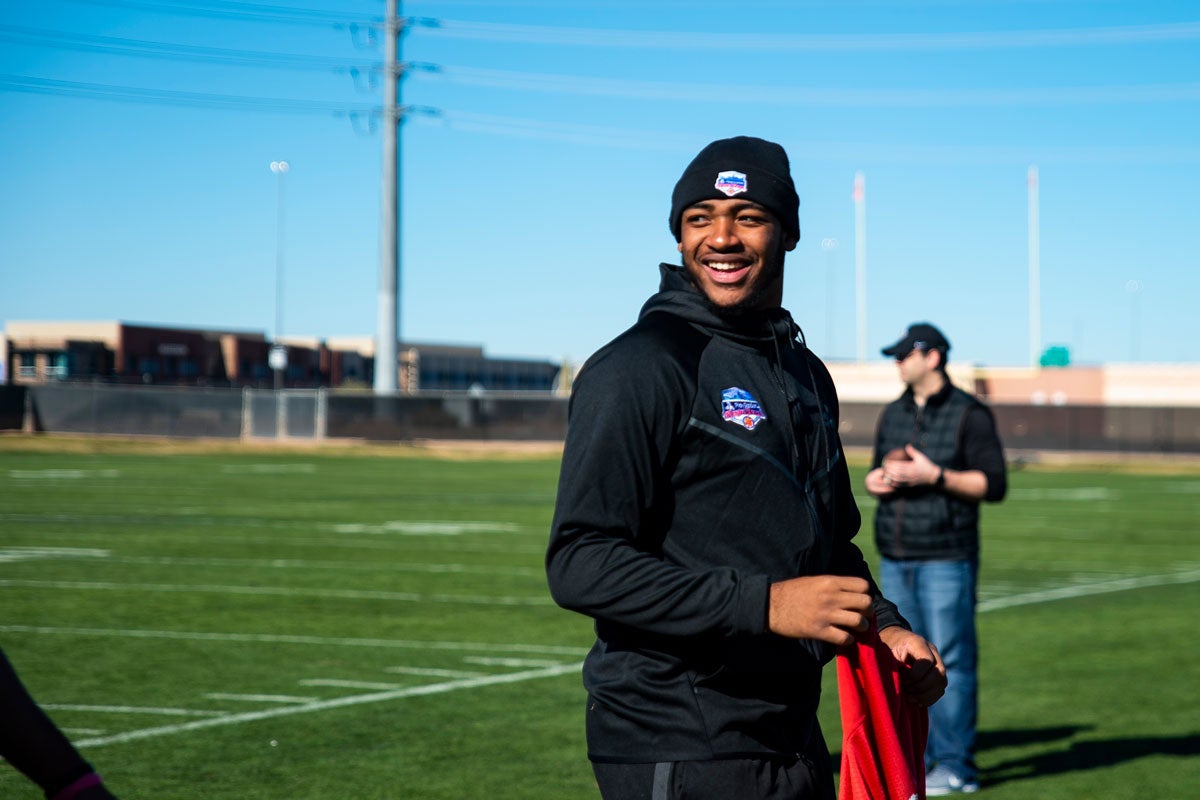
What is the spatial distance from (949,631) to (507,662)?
434 centimetres

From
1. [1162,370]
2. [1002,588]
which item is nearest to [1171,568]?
[1002,588]

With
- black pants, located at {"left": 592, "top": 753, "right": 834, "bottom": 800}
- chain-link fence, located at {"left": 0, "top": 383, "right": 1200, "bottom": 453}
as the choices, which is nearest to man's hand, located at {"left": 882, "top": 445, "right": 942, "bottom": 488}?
black pants, located at {"left": 592, "top": 753, "right": 834, "bottom": 800}

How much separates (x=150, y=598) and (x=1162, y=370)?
7839cm

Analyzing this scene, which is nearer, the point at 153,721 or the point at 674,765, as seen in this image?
the point at 674,765

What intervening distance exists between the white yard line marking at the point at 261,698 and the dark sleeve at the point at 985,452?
168 inches

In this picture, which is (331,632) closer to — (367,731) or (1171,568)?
(367,731)

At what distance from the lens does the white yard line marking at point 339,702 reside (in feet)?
29.2

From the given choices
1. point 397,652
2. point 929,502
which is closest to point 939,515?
point 929,502

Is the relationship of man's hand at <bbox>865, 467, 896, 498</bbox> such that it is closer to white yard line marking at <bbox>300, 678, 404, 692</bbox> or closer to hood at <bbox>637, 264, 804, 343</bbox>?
white yard line marking at <bbox>300, 678, 404, 692</bbox>

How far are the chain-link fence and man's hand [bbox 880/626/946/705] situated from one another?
49.4 meters

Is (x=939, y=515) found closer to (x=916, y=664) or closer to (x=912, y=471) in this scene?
(x=912, y=471)

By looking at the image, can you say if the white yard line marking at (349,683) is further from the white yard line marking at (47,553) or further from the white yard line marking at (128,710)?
the white yard line marking at (47,553)

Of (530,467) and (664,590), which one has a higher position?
(664,590)

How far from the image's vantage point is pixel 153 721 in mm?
9305
